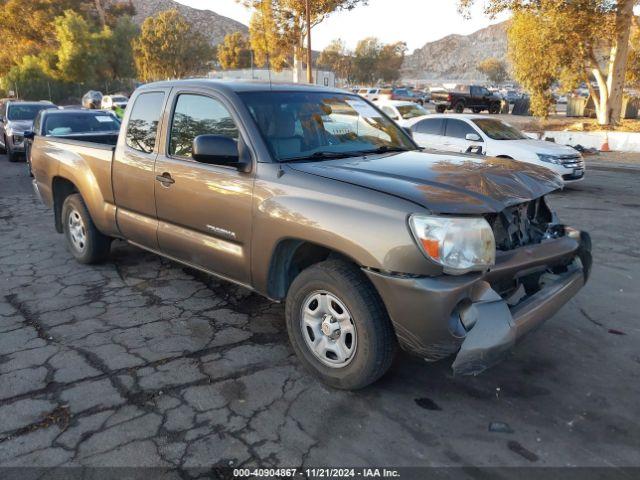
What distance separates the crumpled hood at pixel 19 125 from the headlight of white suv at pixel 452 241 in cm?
1458

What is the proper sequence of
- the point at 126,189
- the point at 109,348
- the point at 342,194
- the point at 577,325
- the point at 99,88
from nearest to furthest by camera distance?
the point at 342,194 → the point at 109,348 → the point at 577,325 → the point at 126,189 → the point at 99,88

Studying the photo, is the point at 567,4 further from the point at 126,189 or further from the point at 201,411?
the point at 201,411

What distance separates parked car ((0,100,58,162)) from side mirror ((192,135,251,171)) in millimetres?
12366

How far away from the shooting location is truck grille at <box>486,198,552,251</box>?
3.17 metres

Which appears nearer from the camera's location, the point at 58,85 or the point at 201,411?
the point at 201,411

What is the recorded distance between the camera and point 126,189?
A: 461 cm

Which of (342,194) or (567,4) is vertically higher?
(567,4)

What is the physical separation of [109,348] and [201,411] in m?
1.13

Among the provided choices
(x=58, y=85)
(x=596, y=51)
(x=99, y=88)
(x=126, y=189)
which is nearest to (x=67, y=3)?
(x=99, y=88)

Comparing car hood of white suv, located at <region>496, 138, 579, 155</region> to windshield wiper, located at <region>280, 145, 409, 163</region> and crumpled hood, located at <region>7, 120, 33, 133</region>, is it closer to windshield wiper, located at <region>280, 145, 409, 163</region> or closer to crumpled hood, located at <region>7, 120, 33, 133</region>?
windshield wiper, located at <region>280, 145, 409, 163</region>

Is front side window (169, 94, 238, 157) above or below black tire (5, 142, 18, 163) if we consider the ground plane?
above

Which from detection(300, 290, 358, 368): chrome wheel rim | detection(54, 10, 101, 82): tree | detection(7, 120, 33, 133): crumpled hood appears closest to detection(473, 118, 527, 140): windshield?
detection(300, 290, 358, 368): chrome wheel rim

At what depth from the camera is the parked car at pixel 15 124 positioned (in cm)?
1422

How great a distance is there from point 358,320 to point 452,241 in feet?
2.23
